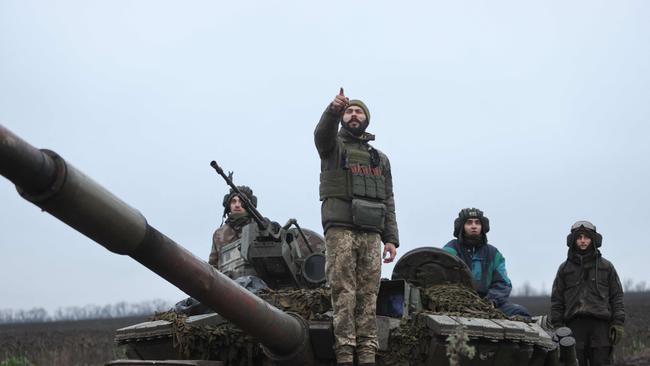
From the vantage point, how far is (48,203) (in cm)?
676

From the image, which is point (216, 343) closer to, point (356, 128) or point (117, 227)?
point (356, 128)

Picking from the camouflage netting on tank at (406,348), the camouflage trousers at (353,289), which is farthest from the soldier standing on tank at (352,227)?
the camouflage netting on tank at (406,348)

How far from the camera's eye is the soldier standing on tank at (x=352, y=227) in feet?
32.6

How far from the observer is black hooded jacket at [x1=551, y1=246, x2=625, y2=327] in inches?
585

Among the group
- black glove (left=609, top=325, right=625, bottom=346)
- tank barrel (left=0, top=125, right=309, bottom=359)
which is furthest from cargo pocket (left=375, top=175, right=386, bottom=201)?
black glove (left=609, top=325, right=625, bottom=346)

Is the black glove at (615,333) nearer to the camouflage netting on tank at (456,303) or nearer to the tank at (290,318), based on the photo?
the tank at (290,318)

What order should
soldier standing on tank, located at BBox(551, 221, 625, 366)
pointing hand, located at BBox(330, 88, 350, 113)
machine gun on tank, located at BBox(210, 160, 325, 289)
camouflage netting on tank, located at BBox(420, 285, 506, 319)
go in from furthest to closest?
soldier standing on tank, located at BBox(551, 221, 625, 366)
machine gun on tank, located at BBox(210, 160, 325, 289)
camouflage netting on tank, located at BBox(420, 285, 506, 319)
pointing hand, located at BBox(330, 88, 350, 113)

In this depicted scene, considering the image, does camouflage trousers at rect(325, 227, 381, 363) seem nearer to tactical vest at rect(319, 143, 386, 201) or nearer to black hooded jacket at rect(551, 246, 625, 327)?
tactical vest at rect(319, 143, 386, 201)

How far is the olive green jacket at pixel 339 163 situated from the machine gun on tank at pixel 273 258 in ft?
6.88

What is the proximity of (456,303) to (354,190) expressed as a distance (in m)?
1.91

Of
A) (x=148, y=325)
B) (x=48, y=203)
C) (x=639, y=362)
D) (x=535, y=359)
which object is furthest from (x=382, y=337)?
(x=639, y=362)

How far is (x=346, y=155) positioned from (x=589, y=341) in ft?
21.1

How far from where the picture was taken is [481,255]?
1365cm

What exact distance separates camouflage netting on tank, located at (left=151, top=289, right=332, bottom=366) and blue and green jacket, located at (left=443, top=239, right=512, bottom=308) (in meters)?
2.99
